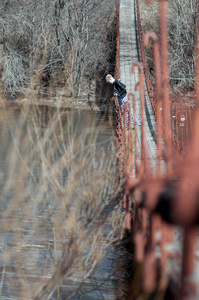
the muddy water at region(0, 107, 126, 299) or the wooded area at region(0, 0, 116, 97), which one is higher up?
the wooded area at region(0, 0, 116, 97)

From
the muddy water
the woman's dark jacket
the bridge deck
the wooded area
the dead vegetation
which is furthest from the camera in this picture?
the dead vegetation

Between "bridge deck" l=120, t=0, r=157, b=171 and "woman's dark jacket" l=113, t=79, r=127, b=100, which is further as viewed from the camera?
"bridge deck" l=120, t=0, r=157, b=171

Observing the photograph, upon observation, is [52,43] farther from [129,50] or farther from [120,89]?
[120,89]

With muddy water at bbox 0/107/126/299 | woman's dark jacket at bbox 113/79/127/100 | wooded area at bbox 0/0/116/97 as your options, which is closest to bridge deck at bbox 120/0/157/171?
woman's dark jacket at bbox 113/79/127/100

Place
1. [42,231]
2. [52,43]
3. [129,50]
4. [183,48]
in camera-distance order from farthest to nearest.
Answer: [183,48] → [129,50] → [52,43] → [42,231]

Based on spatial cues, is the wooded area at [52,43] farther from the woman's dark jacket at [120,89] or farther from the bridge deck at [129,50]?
the woman's dark jacket at [120,89]

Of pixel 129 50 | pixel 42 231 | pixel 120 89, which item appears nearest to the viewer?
pixel 42 231

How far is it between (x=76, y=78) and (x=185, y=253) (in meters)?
15.7

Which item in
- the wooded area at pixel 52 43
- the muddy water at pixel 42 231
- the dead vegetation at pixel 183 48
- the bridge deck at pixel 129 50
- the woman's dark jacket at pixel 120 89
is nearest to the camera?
the muddy water at pixel 42 231

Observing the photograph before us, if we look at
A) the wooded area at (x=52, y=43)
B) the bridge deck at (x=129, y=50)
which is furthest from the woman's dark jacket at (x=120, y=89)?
the wooded area at (x=52, y=43)

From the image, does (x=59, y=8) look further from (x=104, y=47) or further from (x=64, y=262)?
(x=64, y=262)

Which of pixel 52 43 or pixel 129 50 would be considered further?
pixel 129 50

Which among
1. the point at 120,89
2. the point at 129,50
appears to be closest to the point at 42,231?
the point at 120,89

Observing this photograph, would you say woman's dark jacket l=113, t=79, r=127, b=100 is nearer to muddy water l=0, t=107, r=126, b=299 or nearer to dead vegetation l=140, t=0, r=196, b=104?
muddy water l=0, t=107, r=126, b=299
